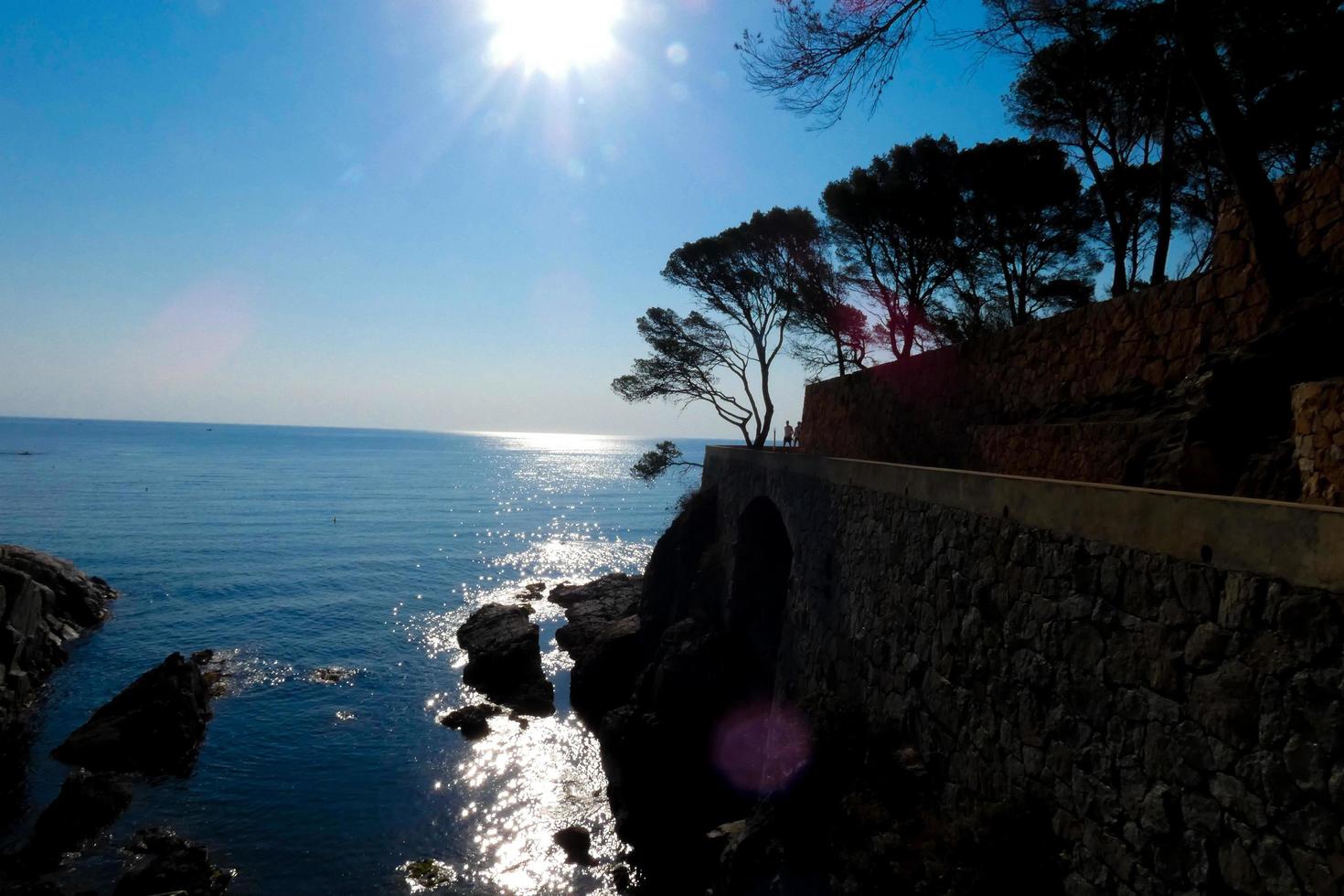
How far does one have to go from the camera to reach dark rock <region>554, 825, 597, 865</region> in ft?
47.9

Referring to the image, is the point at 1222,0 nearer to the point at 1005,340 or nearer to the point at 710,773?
the point at 1005,340

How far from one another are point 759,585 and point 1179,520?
44.6 feet

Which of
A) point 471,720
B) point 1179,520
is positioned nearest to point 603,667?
point 471,720

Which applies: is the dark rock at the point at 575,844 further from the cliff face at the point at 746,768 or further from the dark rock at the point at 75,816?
the dark rock at the point at 75,816

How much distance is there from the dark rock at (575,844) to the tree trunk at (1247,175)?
48.0ft

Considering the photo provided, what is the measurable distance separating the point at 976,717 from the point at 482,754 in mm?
15761

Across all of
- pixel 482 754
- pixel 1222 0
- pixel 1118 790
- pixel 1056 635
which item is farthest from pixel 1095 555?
pixel 482 754

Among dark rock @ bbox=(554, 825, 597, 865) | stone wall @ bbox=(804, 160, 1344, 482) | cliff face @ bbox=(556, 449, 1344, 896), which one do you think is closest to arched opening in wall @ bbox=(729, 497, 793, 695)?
cliff face @ bbox=(556, 449, 1344, 896)

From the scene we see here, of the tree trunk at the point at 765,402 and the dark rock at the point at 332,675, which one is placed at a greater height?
the tree trunk at the point at 765,402

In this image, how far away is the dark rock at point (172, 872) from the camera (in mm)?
12352

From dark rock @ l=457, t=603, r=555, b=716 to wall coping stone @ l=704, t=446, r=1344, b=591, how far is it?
59.5 ft

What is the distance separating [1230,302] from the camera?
8.23 m

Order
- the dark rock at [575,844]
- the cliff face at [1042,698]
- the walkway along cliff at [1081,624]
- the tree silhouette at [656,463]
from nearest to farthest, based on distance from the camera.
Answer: the cliff face at [1042,698] < the walkway along cliff at [1081,624] < the dark rock at [575,844] < the tree silhouette at [656,463]

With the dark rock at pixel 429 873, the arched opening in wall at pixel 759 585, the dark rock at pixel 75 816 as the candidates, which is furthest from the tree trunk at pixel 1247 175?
the dark rock at pixel 75 816
